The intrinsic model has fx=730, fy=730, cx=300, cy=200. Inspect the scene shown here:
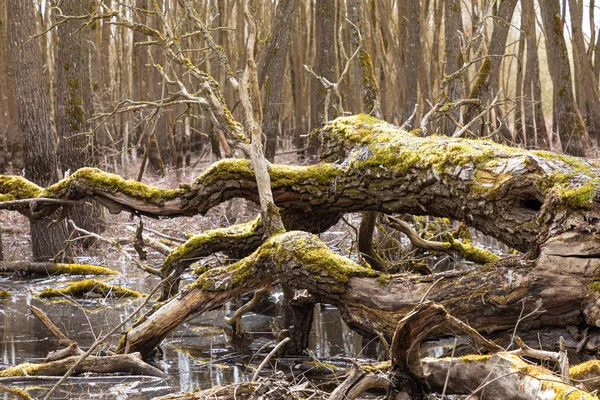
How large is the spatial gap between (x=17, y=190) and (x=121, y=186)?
1.35m

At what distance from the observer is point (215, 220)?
13727 mm

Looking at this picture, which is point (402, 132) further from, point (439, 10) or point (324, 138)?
point (439, 10)

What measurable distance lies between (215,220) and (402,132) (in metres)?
7.52

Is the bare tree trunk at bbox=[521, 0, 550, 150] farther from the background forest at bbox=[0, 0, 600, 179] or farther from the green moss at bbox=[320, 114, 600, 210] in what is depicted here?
the green moss at bbox=[320, 114, 600, 210]

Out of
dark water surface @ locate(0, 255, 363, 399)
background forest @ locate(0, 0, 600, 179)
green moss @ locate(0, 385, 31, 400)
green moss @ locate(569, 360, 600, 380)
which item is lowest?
dark water surface @ locate(0, 255, 363, 399)

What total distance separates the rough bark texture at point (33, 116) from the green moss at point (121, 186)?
3851 mm

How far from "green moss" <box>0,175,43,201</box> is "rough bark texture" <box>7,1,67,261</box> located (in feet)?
9.82

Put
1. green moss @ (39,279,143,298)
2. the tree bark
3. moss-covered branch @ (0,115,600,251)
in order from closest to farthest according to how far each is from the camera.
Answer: moss-covered branch @ (0,115,600,251) → green moss @ (39,279,143,298) → the tree bark

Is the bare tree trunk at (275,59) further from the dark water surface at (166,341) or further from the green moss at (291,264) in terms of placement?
the green moss at (291,264)

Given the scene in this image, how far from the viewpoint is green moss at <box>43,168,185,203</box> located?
22.0ft

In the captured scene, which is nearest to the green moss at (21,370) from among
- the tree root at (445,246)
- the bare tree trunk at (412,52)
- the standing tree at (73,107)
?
the tree root at (445,246)

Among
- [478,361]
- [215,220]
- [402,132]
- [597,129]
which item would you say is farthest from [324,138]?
[597,129]

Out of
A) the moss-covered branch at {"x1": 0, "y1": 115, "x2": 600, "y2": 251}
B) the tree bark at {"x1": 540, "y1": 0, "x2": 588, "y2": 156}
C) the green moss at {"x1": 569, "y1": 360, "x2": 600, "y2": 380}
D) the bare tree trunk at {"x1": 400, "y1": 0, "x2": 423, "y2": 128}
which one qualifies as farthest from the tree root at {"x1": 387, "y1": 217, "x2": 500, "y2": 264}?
the tree bark at {"x1": 540, "y1": 0, "x2": 588, "y2": 156}

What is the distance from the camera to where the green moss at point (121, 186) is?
6719 mm
